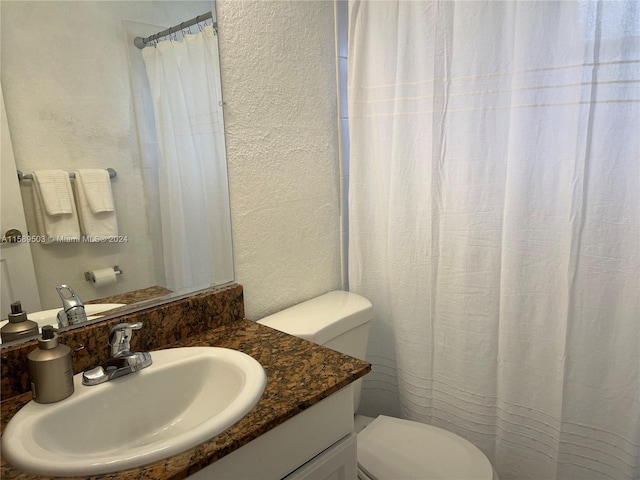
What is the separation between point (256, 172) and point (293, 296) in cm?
46

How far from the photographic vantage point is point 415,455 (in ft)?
4.33

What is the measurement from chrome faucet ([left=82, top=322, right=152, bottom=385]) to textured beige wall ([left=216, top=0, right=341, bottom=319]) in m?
0.45

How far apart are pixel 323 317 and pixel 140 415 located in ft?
2.10

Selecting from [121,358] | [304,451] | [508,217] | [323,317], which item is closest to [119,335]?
[121,358]

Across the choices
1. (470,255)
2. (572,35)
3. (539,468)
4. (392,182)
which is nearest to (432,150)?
(392,182)

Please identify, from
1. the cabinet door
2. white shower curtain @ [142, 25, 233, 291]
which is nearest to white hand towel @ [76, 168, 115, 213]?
white shower curtain @ [142, 25, 233, 291]

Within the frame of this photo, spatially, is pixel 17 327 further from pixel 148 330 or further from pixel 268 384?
pixel 268 384

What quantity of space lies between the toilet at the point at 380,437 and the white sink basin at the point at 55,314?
0.47m

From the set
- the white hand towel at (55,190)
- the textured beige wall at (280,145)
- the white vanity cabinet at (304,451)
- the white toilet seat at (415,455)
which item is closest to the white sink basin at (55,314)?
the white hand towel at (55,190)

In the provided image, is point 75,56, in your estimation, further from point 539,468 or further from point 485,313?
point 539,468

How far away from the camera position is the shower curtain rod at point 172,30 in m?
1.10

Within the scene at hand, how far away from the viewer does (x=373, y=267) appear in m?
1.67

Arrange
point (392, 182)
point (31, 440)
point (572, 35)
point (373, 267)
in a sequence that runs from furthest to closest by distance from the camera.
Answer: point (373, 267)
point (392, 182)
point (572, 35)
point (31, 440)

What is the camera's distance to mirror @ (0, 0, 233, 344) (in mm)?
926
